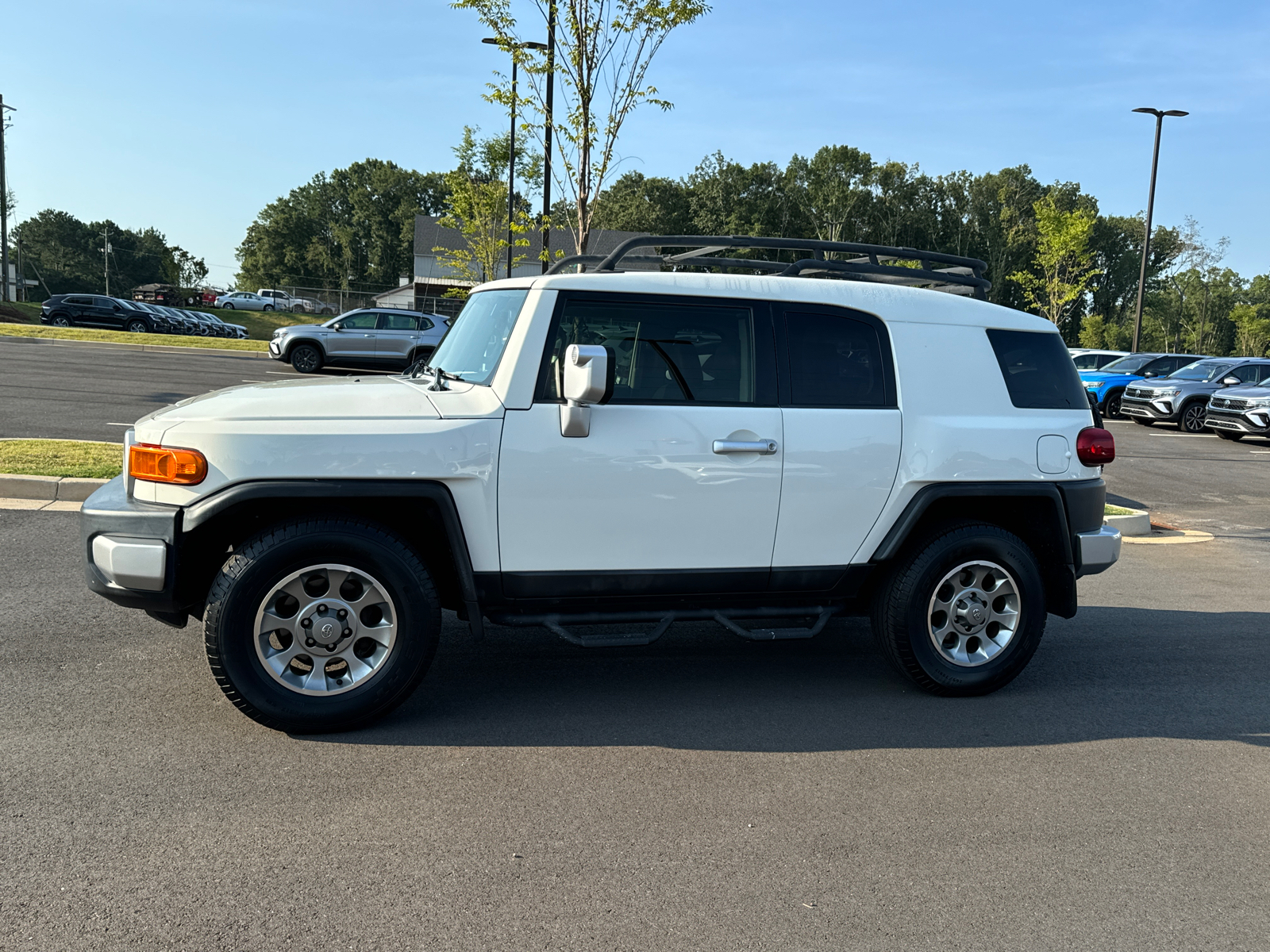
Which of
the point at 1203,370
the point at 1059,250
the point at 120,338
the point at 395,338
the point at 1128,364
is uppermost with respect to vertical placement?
the point at 1059,250

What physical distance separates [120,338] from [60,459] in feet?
76.2

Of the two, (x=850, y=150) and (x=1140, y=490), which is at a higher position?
(x=850, y=150)

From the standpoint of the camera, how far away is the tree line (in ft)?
310

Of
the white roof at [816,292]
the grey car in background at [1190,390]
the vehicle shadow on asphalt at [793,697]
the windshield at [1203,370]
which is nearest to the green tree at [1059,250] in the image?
the windshield at [1203,370]

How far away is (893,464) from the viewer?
4613 mm

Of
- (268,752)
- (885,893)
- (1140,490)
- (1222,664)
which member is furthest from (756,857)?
(1140,490)

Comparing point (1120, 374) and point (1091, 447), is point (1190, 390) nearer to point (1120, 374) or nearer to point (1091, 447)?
point (1120, 374)

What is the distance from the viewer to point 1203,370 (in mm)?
23016

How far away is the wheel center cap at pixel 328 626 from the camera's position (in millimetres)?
4016

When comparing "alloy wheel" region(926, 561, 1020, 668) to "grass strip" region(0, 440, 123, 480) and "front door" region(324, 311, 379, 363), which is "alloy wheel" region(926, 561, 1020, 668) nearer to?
"grass strip" region(0, 440, 123, 480)

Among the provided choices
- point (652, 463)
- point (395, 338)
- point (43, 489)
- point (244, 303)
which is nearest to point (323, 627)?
point (652, 463)

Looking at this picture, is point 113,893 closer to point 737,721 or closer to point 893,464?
point 737,721

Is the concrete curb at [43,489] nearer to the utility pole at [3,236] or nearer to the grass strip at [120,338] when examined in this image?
the grass strip at [120,338]

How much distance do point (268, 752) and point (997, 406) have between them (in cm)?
367
